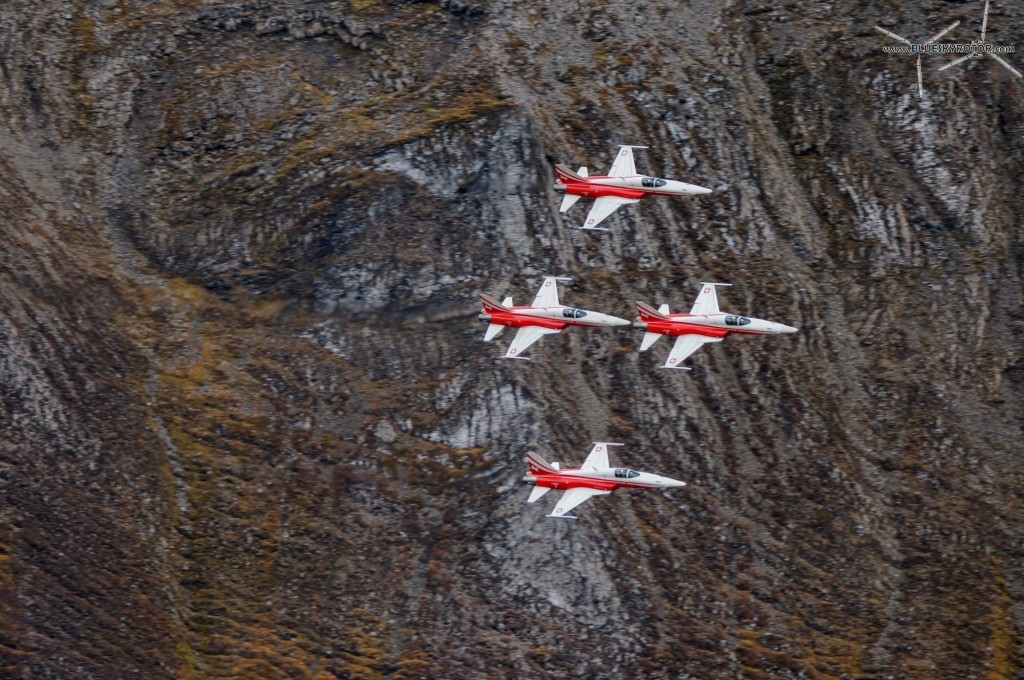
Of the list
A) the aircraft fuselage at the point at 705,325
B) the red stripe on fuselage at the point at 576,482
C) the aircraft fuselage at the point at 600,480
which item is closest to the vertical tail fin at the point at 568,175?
the aircraft fuselage at the point at 705,325

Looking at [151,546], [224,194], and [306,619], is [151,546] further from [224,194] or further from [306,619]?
[224,194]

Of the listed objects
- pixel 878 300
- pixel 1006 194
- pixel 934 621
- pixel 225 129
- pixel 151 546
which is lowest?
pixel 934 621

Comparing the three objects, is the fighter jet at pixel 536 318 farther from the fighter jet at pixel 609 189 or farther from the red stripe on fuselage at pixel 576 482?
the red stripe on fuselage at pixel 576 482

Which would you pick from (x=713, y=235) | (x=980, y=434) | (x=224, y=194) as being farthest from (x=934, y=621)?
(x=224, y=194)

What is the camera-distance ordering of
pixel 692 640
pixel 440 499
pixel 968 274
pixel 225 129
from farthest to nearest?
1. pixel 225 129
2. pixel 968 274
3. pixel 440 499
4. pixel 692 640

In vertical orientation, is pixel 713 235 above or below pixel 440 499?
above

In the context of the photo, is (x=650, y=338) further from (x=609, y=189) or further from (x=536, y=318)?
(x=609, y=189)

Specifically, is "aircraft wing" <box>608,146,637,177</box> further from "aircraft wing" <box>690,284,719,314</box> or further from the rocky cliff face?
"aircraft wing" <box>690,284,719,314</box>
